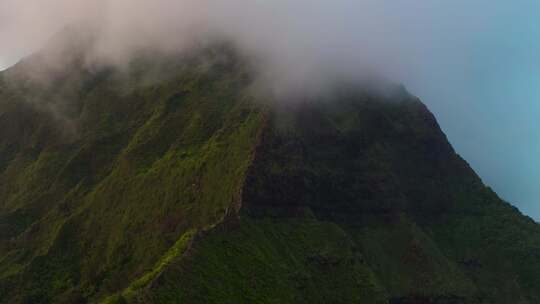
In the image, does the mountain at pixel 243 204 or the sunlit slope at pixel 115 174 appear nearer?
the mountain at pixel 243 204

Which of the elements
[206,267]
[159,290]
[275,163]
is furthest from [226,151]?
[159,290]

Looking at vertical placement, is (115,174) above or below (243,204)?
below

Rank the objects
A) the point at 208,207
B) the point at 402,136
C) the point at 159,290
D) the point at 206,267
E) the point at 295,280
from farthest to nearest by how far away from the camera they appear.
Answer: the point at 402,136 < the point at 208,207 < the point at 295,280 < the point at 206,267 < the point at 159,290

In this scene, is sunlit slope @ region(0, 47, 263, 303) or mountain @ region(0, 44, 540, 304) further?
sunlit slope @ region(0, 47, 263, 303)

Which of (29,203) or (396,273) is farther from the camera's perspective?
(29,203)

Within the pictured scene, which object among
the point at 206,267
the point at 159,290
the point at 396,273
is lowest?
the point at 159,290

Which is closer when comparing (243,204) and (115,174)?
(243,204)

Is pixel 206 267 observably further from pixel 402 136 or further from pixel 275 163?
pixel 402 136

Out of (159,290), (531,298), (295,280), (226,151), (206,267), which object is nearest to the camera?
(159,290)
